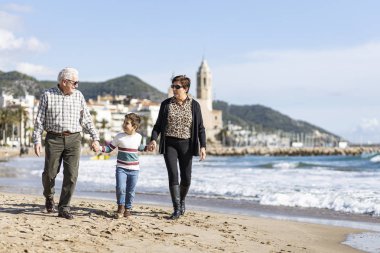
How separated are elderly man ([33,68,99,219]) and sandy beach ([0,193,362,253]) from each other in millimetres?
423

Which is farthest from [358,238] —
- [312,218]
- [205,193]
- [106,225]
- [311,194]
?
[205,193]

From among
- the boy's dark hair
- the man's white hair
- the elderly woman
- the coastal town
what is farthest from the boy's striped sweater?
the coastal town

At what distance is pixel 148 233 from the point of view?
18.9 feet

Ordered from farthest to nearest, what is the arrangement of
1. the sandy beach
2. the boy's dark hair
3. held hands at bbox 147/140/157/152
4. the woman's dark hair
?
the woman's dark hair, the boy's dark hair, held hands at bbox 147/140/157/152, the sandy beach

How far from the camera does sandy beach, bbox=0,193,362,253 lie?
5039 millimetres

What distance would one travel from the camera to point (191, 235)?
231 inches

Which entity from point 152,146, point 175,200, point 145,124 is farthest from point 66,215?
point 145,124

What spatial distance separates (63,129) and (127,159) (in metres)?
0.86

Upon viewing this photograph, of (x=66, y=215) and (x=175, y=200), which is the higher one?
(x=175, y=200)

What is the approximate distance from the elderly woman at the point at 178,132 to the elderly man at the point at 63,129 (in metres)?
Answer: 0.87

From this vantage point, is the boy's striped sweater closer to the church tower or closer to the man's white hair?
the man's white hair

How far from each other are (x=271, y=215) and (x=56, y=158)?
4043mm

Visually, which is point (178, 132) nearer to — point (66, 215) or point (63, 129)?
point (63, 129)

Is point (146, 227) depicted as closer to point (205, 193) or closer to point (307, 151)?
point (205, 193)
